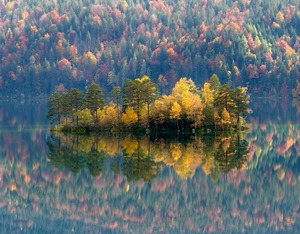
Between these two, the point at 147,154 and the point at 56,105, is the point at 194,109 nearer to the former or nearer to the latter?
the point at 147,154

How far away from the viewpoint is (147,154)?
76.3 meters

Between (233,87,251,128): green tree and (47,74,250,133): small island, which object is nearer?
(47,74,250,133): small island

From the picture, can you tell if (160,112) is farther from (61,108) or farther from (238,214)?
(238,214)

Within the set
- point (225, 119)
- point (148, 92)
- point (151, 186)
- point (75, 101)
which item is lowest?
point (151, 186)

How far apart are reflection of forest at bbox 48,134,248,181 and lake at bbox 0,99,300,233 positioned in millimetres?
102

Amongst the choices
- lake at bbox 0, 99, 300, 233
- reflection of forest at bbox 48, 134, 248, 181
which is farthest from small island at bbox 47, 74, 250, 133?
lake at bbox 0, 99, 300, 233

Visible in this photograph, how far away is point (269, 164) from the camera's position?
2781 inches

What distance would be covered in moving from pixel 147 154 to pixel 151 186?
17.4m

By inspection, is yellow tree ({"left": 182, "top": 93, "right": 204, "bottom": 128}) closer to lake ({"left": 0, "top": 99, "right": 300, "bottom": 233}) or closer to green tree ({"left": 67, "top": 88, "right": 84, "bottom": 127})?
lake ({"left": 0, "top": 99, "right": 300, "bottom": 233})

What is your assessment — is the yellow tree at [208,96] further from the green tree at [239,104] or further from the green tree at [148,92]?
the green tree at [148,92]

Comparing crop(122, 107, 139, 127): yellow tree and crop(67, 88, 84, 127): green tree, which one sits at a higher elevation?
crop(67, 88, 84, 127): green tree

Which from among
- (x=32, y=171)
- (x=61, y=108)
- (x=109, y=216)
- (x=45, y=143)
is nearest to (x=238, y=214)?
(x=109, y=216)

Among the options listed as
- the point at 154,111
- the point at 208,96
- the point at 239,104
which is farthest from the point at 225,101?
the point at 154,111

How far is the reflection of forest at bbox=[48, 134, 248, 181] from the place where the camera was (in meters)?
66.4
